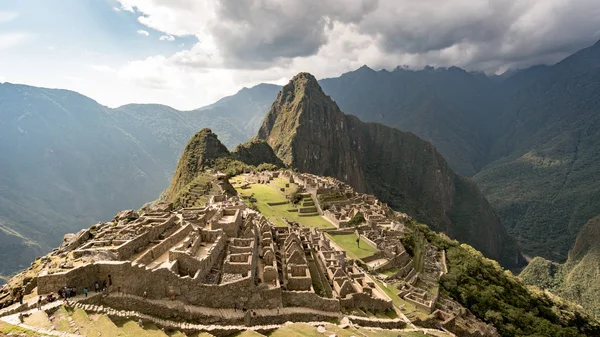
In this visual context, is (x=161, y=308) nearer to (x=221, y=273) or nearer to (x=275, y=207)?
(x=221, y=273)

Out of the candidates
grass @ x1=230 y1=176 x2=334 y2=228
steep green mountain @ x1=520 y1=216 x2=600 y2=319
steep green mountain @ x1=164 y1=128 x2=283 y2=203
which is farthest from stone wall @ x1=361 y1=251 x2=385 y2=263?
steep green mountain @ x1=520 y1=216 x2=600 y2=319

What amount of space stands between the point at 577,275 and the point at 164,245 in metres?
128

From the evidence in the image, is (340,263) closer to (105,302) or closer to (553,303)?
(105,302)

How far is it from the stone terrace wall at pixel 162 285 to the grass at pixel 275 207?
27394mm

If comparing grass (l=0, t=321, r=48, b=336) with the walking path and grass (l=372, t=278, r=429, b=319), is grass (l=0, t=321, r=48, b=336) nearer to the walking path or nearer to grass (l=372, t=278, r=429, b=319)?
the walking path

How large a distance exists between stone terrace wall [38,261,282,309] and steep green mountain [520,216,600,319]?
333ft

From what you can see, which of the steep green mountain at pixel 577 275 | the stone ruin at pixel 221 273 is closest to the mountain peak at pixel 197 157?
the stone ruin at pixel 221 273

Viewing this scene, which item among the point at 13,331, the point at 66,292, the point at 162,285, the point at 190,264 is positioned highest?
the point at 190,264

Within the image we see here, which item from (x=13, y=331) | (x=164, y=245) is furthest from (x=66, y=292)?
(x=164, y=245)

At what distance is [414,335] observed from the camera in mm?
26719

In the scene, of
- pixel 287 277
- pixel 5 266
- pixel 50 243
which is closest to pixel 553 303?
pixel 287 277

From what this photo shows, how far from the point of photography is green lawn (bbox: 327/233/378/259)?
146ft

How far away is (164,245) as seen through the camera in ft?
79.4

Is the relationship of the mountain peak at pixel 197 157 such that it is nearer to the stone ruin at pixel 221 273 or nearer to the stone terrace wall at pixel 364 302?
the stone ruin at pixel 221 273
